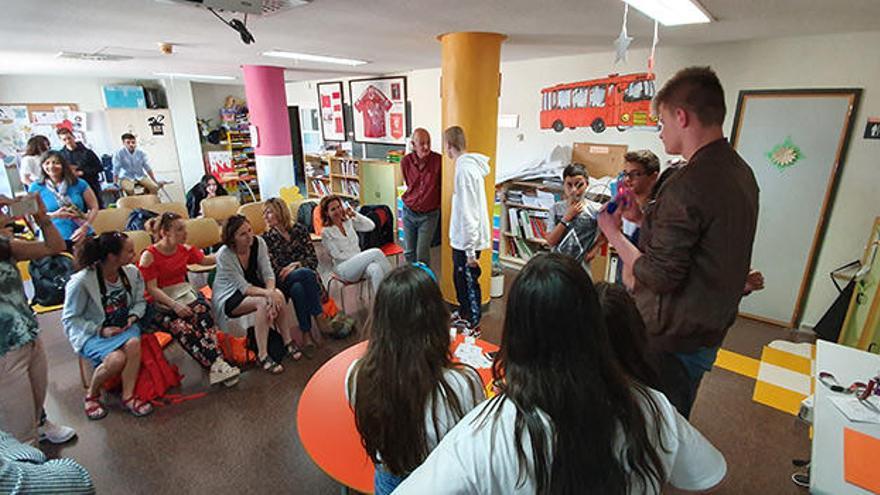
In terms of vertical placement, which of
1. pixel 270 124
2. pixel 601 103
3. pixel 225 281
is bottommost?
pixel 225 281

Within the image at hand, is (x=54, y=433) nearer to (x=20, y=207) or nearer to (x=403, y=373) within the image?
(x=20, y=207)

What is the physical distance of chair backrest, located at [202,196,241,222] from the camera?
14.8 ft

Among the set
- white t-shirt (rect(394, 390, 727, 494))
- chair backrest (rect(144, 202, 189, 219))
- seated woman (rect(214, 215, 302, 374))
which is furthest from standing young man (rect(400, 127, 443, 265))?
white t-shirt (rect(394, 390, 727, 494))

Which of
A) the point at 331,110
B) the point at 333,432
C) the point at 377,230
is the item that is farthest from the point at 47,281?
the point at 331,110

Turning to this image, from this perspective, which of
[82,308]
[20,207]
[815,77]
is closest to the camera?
[20,207]

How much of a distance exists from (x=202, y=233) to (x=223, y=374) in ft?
5.26

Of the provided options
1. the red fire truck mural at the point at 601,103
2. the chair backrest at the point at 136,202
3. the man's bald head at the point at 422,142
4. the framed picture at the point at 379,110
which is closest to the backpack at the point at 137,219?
the chair backrest at the point at 136,202

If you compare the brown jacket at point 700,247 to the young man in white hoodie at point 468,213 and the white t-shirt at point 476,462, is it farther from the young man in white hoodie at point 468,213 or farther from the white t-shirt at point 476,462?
the young man in white hoodie at point 468,213

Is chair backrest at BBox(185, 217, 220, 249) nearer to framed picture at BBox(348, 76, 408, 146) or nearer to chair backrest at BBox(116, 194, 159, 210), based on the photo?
chair backrest at BBox(116, 194, 159, 210)

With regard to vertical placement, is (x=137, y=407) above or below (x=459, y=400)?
below

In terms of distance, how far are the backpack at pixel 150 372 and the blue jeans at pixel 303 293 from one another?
90cm

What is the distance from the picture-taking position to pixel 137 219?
160 inches

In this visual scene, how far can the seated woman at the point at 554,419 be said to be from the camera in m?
0.71

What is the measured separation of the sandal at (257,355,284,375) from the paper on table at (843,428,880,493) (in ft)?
9.65
